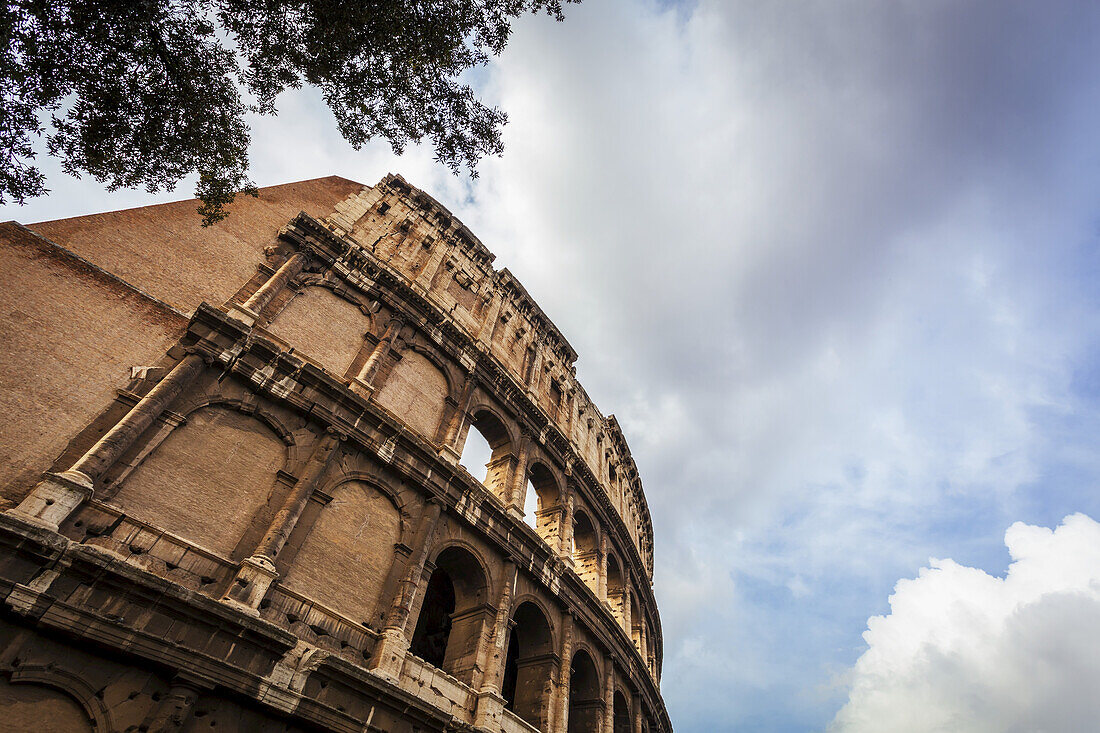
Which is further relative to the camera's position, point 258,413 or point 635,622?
point 635,622

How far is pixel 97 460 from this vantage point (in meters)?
7.64

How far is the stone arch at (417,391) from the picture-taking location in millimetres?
12523

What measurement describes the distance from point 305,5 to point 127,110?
8.36 ft

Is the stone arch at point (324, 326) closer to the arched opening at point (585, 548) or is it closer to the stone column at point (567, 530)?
the stone column at point (567, 530)

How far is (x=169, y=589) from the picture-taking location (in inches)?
277

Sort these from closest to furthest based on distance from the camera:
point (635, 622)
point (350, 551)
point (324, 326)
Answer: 1. point (350, 551)
2. point (324, 326)
3. point (635, 622)

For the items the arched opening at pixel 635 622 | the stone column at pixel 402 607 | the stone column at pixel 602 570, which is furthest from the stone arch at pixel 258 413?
the arched opening at pixel 635 622

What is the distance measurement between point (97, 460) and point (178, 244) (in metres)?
5.37

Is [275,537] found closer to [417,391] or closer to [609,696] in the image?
[417,391]

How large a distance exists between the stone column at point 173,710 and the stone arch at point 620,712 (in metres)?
11.6

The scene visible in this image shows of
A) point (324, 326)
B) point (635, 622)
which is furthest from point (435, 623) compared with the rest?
point (635, 622)

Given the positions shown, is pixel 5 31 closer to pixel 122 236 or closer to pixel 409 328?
pixel 122 236

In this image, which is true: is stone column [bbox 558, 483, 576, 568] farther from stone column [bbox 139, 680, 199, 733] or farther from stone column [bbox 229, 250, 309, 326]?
stone column [bbox 229, 250, 309, 326]

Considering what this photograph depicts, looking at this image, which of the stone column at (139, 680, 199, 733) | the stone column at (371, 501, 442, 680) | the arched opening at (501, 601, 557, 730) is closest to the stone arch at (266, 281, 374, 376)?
the stone column at (371, 501, 442, 680)
